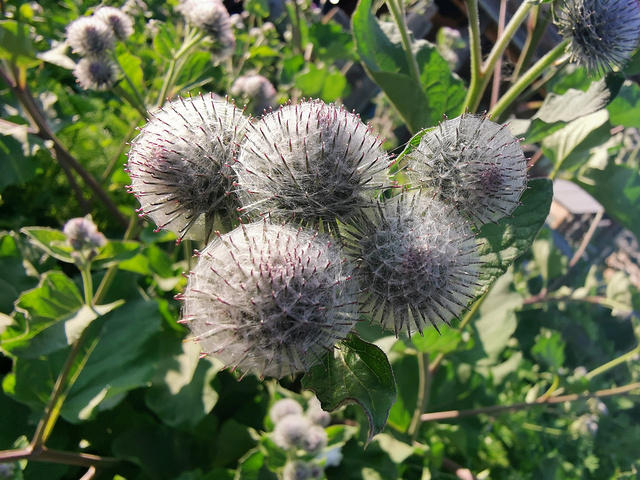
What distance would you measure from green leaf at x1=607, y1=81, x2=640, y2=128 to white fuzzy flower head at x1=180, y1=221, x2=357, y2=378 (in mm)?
1464

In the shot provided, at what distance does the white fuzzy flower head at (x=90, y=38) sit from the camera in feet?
6.41

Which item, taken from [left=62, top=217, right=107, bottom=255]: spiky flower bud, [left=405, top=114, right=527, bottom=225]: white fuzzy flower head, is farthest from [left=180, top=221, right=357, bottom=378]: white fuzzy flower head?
[left=62, top=217, right=107, bottom=255]: spiky flower bud

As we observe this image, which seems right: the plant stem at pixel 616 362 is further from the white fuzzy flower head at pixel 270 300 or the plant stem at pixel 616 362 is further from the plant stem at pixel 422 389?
the white fuzzy flower head at pixel 270 300

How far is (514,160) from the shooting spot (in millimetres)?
1071

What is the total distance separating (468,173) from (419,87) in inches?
19.1

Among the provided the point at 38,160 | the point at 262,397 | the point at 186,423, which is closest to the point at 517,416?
the point at 262,397

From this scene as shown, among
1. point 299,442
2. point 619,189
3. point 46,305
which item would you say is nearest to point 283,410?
point 299,442

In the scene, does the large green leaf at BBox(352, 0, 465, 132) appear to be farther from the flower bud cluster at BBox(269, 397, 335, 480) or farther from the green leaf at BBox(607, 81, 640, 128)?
the flower bud cluster at BBox(269, 397, 335, 480)

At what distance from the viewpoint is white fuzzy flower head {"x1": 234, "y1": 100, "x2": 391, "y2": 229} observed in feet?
3.23

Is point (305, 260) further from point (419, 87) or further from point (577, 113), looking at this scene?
point (577, 113)

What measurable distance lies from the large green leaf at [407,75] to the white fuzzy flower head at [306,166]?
1.60 ft

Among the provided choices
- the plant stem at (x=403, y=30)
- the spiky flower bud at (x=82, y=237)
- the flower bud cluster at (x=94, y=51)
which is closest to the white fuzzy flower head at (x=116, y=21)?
the flower bud cluster at (x=94, y=51)

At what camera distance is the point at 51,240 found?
166 cm

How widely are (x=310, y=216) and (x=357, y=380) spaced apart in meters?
0.38
